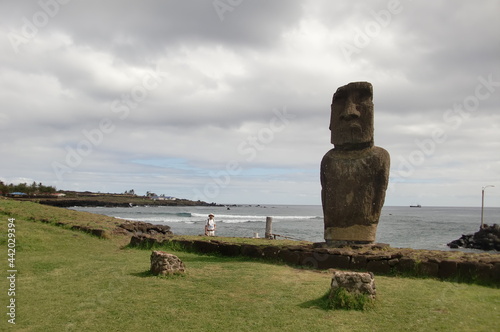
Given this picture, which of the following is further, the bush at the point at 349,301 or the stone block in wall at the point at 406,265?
the stone block in wall at the point at 406,265

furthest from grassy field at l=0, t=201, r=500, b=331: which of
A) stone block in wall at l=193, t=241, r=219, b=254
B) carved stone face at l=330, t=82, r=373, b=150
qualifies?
carved stone face at l=330, t=82, r=373, b=150

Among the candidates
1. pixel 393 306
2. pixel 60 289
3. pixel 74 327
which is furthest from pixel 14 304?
pixel 393 306

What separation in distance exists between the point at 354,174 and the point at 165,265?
5.28 meters

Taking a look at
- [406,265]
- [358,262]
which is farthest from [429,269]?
[358,262]

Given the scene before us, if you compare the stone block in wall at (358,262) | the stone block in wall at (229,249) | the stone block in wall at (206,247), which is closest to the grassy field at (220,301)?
the stone block in wall at (358,262)

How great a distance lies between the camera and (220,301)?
642 cm

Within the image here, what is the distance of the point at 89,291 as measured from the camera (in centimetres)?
705

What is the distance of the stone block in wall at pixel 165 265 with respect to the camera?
8.06 metres

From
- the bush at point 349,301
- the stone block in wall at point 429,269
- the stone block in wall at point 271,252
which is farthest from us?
the stone block in wall at point 271,252

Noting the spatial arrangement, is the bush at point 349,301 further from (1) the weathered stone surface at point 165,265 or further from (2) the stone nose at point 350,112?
(2) the stone nose at point 350,112

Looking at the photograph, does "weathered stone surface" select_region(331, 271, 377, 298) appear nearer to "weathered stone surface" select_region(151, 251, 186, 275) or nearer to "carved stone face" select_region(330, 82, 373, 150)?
"weathered stone surface" select_region(151, 251, 186, 275)

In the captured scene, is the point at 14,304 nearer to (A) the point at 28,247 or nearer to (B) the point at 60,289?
(B) the point at 60,289

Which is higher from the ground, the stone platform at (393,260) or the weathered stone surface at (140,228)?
the stone platform at (393,260)

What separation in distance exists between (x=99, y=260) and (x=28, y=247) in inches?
114
